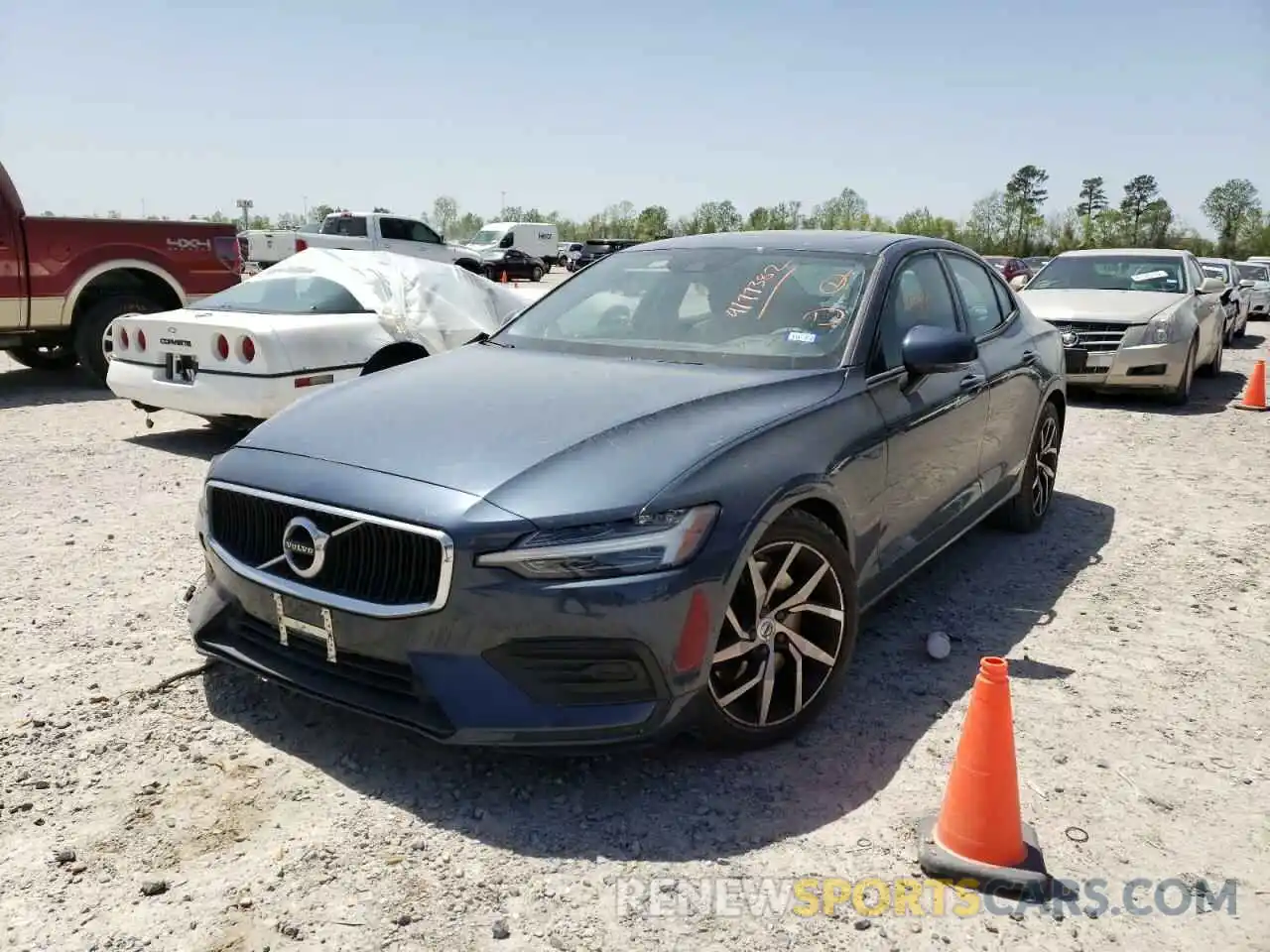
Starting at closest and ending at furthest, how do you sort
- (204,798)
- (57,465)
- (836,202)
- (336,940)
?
A: (336,940), (204,798), (57,465), (836,202)

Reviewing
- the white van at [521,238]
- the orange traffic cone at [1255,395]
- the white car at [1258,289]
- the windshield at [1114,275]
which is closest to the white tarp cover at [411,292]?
the windshield at [1114,275]

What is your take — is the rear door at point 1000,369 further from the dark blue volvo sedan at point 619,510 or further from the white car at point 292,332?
the white car at point 292,332

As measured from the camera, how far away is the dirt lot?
7.87ft

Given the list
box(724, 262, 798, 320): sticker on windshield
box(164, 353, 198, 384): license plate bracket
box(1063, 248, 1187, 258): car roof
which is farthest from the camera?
box(1063, 248, 1187, 258): car roof

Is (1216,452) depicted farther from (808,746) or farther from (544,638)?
(544,638)

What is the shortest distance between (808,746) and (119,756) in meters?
2.17

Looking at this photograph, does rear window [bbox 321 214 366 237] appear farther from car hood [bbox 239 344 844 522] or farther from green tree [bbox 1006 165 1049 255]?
green tree [bbox 1006 165 1049 255]

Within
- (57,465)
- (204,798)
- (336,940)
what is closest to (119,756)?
(204,798)

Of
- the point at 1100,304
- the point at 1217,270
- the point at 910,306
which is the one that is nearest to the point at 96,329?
the point at 910,306

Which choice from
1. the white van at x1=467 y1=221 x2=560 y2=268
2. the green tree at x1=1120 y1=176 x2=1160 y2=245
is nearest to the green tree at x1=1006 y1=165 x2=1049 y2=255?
the green tree at x1=1120 y1=176 x2=1160 y2=245

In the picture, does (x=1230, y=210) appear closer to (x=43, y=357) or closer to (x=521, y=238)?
(x=521, y=238)

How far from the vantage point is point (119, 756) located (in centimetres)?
310

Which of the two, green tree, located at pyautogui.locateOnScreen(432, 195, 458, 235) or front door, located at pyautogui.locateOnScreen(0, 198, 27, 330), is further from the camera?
green tree, located at pyautogui.locateOnScreen(432, 195, 458, 235)

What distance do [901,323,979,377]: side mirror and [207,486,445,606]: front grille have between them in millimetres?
2024
